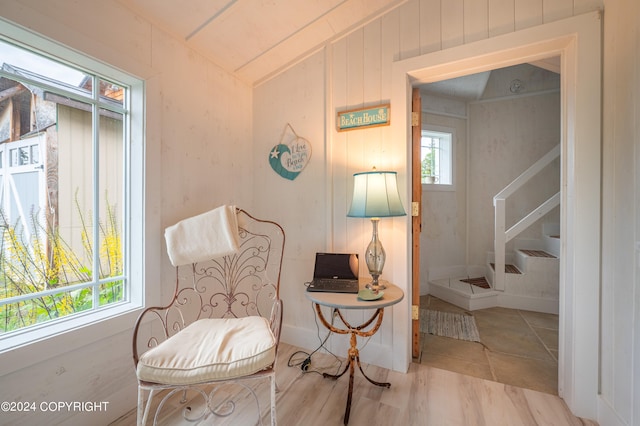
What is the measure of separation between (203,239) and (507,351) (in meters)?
2.51

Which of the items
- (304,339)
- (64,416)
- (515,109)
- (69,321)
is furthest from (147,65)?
(515,109)

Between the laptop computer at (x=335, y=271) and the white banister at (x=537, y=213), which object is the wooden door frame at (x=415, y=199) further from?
the white banister at (x=537, y=213)

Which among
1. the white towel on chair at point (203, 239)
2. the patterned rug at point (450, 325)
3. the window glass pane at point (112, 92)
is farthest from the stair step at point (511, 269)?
the window glass pane at point (112, 92)

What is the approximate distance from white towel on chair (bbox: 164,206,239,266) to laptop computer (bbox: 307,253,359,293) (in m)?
0.59

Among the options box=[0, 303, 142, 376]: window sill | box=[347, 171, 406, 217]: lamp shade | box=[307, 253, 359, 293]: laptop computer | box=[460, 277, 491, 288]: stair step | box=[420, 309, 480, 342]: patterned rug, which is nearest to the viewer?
box=[0, 303, 142, 376]: window sill

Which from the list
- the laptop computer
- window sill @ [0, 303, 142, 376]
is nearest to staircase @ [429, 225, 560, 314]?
the laptop computer

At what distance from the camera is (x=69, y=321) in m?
1.38

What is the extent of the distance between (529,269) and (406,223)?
2232mm

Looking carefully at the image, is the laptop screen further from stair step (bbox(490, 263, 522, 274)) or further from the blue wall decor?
stair step (bbox(490, 263, 522, 274))

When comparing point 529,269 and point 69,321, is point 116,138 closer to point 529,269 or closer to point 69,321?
point 69,321

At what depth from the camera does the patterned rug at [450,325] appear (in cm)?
251

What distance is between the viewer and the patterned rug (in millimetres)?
2506

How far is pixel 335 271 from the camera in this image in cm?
186

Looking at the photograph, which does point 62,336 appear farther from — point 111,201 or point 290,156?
point 290,156
